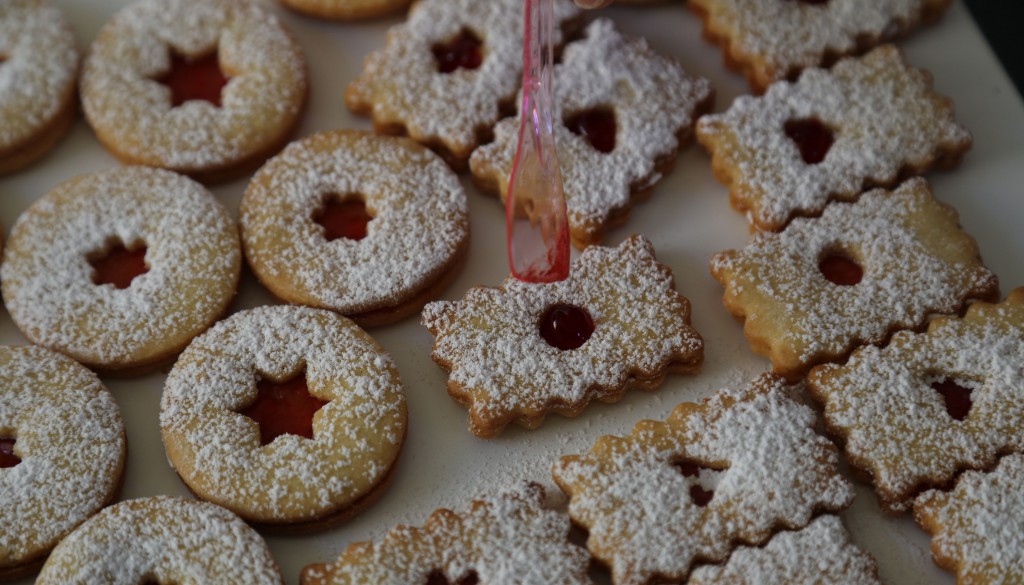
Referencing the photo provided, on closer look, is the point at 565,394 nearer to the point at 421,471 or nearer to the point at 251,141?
the point at 421,471

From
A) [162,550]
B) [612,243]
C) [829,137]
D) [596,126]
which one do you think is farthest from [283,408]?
[829,137]

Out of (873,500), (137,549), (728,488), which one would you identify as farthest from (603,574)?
(137,549)

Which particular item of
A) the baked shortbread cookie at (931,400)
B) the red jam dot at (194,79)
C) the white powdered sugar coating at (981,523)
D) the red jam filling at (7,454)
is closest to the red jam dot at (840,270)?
the baked shortbread cookie at (931,400)

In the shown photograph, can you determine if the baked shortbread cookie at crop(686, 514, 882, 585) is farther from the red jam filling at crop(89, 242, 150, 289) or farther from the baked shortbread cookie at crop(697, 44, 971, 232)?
the red jam filling at crop(89, 242, 150, 289)

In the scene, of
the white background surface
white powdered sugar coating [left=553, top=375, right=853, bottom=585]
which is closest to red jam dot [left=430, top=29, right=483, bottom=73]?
the white background surface

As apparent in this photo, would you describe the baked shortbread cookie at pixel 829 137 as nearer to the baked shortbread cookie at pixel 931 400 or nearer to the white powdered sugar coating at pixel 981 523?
the baked shortbread cookie at pixel 931 400

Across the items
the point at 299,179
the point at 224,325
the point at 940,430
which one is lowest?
the point at 224,325

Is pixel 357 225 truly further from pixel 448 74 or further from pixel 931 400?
pixel 931 400
